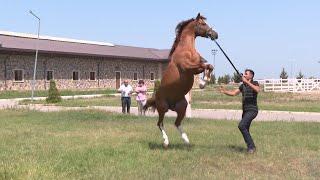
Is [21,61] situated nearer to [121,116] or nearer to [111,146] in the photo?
[121,116]

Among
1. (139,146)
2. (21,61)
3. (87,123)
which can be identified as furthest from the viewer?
(21,61)

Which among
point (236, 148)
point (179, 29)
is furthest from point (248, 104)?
point (179, 29)

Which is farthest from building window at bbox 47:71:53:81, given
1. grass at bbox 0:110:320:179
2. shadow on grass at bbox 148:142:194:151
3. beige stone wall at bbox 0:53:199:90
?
shadow on grass at bbox 148:142:194:151

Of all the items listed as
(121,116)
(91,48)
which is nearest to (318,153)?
(121,116)

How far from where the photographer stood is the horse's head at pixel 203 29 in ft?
35.0

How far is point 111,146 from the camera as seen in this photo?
1118 centimetres

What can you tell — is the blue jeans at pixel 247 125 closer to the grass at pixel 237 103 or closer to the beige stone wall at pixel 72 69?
the grass at pixel 237 103

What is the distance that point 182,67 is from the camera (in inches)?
411

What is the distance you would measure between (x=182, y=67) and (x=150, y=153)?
71.9 inches

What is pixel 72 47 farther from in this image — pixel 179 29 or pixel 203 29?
pixel 203 29

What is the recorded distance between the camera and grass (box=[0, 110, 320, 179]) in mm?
8367

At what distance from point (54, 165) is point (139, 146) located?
2815mm

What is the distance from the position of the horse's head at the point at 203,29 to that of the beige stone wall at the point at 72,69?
1591 inches

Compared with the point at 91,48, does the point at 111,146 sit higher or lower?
lower
